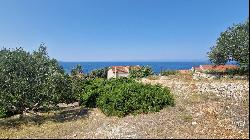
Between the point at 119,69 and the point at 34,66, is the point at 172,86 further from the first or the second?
the point at 119,69

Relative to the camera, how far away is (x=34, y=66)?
3544cm

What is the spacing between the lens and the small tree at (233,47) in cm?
4397

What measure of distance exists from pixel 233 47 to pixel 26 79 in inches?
1008

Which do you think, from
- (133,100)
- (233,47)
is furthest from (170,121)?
(233,47)

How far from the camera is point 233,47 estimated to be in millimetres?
47344

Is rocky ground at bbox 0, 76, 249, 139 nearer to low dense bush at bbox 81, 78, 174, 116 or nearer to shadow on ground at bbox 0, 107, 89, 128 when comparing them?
shadow on ground at bbox 0, 107, 89, 128

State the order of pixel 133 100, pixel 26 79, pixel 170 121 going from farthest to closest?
pixel 133 100 → pixel 26 79 → pixel 170 121

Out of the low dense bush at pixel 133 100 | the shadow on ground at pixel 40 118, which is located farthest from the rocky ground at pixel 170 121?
the low dense bush at pixel 133 100

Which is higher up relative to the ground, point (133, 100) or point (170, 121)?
point (133, 100)

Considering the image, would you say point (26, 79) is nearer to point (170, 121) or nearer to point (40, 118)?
point (40, 118)

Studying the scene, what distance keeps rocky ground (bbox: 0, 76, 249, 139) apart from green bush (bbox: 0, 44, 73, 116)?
1.98 meters

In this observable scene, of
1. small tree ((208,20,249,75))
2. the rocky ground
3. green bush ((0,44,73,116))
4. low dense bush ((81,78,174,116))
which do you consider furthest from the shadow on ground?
small tree ((208,20,249,75))

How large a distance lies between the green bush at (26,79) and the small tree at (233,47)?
21096 millimetres

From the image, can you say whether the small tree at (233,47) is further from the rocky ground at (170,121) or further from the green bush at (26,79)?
the green bush at (26,79)
